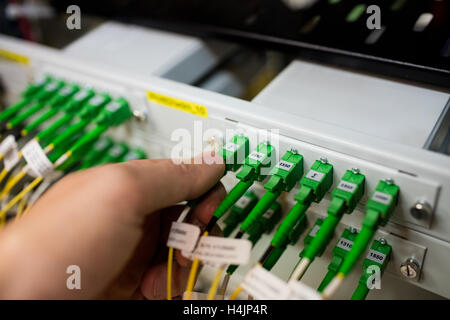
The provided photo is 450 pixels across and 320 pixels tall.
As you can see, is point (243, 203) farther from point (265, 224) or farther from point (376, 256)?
point (376, 256)

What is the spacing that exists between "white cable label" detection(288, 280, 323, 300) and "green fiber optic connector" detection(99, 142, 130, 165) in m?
0.53

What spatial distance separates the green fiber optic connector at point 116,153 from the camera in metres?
0.91

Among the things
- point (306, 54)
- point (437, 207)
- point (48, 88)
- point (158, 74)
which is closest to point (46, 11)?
point (48, 88)

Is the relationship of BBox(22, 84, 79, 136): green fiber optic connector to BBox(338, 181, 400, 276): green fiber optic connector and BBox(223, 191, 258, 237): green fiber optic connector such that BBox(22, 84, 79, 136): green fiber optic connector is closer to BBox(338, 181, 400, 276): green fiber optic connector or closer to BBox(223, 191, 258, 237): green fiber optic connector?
BBox(223, 191, 258, 237): green fiber optic connector

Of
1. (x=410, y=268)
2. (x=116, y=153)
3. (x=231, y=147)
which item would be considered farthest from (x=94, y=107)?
(x=410, y=268)

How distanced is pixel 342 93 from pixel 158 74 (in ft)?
1.28

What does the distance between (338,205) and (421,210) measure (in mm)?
121

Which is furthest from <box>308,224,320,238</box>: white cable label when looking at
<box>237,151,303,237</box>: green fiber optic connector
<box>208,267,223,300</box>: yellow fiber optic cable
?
<box>208,267,223,300</box>: yellow fiber optic cable

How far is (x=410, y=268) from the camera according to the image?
66cm

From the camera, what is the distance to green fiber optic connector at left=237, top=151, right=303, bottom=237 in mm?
604

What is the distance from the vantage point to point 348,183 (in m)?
0.59

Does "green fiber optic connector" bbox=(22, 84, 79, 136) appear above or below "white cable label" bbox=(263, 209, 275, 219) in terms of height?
above

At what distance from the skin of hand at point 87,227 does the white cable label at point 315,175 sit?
16 cm

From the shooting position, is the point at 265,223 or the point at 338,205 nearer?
the point at 338,205
